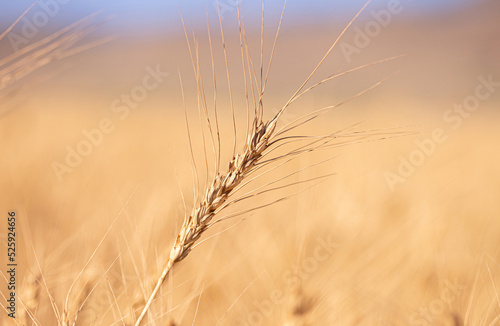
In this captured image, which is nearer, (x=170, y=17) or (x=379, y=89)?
(x=379, y=89)

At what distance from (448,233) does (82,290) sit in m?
1.39

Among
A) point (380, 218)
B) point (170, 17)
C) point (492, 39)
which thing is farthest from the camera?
point (170, 17)

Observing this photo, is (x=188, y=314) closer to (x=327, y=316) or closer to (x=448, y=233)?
(x=327, y=316)

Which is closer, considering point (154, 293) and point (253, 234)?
point (154, 293)

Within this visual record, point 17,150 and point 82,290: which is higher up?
point 17,150

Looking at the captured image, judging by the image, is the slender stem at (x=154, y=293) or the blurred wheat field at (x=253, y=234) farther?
the blurred wheat field at (x=253, y=234)

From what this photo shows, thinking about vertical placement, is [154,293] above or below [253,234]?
above

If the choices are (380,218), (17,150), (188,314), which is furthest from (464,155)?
(17,150)

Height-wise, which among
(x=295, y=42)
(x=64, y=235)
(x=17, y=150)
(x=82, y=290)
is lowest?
(x=82, y=290)

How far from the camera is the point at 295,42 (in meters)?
24.2

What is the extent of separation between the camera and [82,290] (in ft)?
3.06

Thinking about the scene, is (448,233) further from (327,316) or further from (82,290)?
(82,290)

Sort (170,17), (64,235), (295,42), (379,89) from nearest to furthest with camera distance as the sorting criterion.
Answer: (64,235) < (379,89) < (295,42) < (170,17)

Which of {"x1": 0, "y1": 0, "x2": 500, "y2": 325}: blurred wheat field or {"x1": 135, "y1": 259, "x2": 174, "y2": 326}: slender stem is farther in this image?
{"x1": 0, "y1": 0, "x2": 500, "y2": 325}: blurred wheat field
